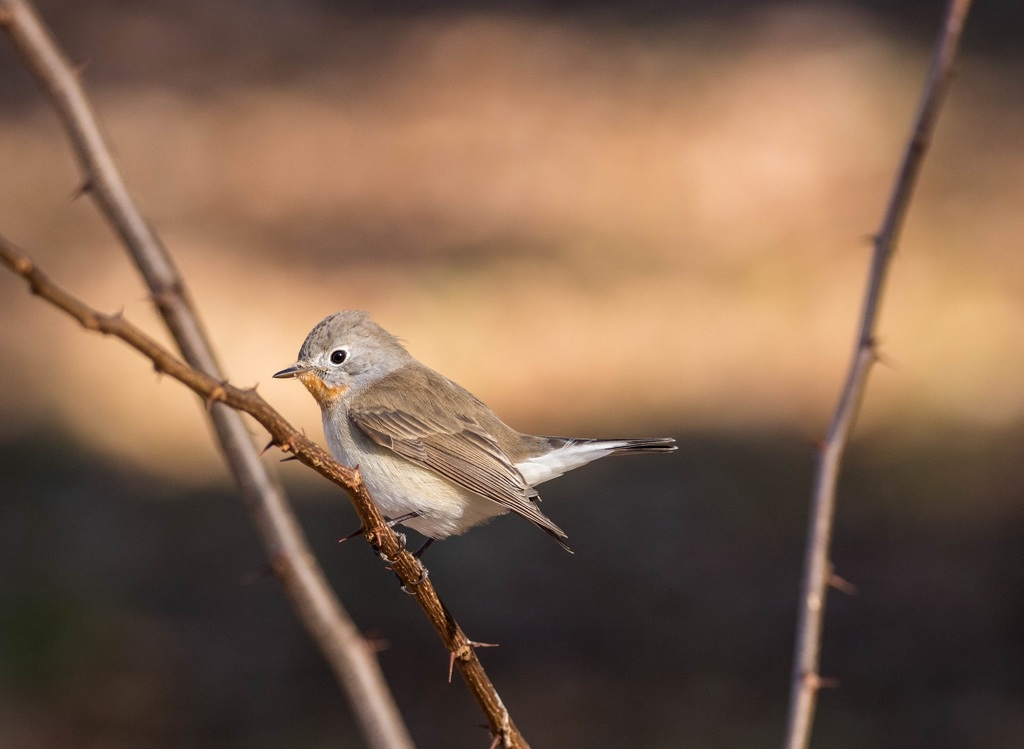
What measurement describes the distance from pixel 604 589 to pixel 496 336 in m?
3.48

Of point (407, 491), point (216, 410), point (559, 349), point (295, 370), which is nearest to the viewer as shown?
point (216, 410)

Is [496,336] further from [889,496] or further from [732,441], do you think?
[889,496]

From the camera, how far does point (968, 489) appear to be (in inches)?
359

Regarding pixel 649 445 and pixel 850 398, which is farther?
pixel 649 445

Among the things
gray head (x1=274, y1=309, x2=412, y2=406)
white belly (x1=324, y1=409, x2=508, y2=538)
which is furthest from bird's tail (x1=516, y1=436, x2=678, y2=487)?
gray head (x1=274, y1=309, x2=412, y2=406)

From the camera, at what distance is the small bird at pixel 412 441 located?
3785mm

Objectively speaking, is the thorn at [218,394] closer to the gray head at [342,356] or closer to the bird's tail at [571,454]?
the gray head at [342,356]

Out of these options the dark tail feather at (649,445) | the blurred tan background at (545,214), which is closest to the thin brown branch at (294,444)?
the dark tail feather at (649,445)

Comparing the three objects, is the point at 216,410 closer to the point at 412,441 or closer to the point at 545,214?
the point at 412,441

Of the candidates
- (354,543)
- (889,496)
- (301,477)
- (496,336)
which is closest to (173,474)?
(301,477)

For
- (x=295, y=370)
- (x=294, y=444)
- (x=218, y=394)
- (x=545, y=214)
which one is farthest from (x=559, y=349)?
Answer: (x=218, y=394)

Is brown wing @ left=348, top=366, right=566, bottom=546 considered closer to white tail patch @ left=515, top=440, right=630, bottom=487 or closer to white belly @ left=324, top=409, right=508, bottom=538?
white belly @ left=324, top=409, right=508, bottom=538

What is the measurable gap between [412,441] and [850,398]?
150cm

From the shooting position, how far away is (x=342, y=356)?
3.92m
